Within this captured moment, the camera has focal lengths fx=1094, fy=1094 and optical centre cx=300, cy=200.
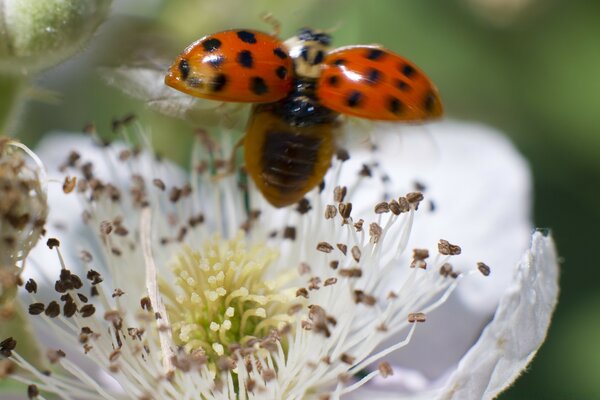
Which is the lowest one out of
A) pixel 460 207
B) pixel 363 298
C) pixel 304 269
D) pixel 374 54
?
pixel 460 207

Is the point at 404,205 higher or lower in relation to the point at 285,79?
lower

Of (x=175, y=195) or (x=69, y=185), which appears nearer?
(x=69, y=185)

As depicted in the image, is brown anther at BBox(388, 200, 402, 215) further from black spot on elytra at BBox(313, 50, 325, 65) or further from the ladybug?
black spot on elytra at BBox(313, 50, 325, 65)

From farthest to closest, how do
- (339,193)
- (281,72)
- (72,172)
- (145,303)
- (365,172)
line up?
(72,172), (365,172), (339,193), (145,303), (281,72)

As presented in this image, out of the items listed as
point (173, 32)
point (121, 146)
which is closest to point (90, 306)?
point (121, 146)

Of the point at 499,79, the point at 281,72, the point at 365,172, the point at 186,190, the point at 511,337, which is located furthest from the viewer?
the point at 499,79

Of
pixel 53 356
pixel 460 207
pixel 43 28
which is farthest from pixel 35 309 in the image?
pixel 460 207

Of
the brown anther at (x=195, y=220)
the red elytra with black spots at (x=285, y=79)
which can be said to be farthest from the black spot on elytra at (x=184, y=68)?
the brown anther at (x=195, y=220)

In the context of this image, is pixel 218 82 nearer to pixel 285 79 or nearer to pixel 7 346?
pixel 285 79

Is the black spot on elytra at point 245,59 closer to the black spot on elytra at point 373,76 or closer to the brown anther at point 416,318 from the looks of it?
the black spot on elytra at point 373,76
